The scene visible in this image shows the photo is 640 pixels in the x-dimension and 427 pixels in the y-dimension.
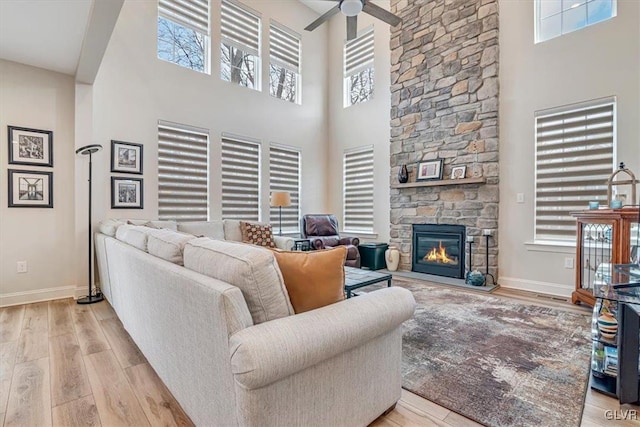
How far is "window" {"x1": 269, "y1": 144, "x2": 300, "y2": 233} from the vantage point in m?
5.76

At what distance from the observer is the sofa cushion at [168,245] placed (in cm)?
163

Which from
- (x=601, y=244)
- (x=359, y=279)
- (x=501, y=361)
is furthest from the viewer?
(x=601, y=244)

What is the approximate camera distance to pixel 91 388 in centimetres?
182

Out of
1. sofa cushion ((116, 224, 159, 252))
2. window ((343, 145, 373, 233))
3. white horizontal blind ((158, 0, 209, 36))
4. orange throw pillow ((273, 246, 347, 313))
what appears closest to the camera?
orange throw pillow ((273, 246, 347, 313))

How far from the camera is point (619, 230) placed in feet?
9.50

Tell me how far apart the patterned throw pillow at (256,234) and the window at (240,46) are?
8.16ft

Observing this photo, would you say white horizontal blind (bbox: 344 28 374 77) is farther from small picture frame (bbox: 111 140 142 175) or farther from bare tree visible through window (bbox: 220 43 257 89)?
small picture frame (bbox: 111 140 142 175)

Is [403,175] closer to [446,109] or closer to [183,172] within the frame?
[446,109]

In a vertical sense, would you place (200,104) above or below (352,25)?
below

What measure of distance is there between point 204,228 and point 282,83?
10.8 feet

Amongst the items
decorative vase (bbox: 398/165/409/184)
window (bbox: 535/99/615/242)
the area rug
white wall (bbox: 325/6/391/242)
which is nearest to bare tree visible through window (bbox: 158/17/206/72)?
white wall (bbox: 325/6/391/242)

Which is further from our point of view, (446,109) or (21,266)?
(446,109)

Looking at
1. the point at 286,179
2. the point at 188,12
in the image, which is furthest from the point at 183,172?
the point at 188,12

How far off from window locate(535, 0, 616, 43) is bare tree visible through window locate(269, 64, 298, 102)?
3.95m
